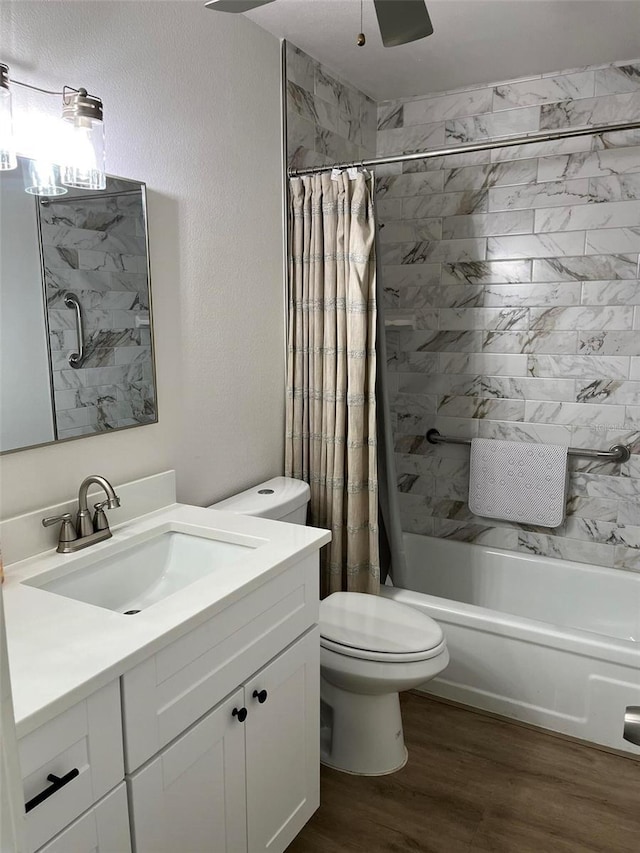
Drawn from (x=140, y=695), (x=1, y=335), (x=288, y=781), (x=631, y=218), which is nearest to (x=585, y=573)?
(x=631, y=218)

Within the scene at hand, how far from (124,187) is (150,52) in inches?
16.8

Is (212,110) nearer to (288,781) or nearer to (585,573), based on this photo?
(288,781)

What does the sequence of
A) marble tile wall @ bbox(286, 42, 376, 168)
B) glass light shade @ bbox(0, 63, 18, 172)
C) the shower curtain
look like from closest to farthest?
glass light shade @ bbox(0, 63, 18, 172)
the shower curtain
marble tile wall @ bbox(286, 42, 376, 168)

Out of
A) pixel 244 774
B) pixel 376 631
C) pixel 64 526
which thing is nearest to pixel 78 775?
pixel 244 774

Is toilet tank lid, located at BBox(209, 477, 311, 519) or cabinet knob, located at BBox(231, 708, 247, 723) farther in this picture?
toilet tank lid, located at BBox(209, 477, 311, 519)

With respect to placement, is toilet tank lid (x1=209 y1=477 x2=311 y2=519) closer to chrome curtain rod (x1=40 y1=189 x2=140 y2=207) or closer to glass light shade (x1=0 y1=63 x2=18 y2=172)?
chrome curtain rod (x1=40 y1=189 x2=140 y2=207)

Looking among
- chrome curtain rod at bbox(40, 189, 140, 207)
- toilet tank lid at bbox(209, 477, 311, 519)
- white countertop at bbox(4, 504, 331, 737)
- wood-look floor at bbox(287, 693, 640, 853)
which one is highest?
chrome curtain rod at bbox(40, 189, 140, 207)

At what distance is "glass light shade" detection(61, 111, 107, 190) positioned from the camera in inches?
62.9

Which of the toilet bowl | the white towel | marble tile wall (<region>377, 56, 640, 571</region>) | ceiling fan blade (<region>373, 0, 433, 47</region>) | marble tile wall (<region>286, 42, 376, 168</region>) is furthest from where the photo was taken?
the white towel

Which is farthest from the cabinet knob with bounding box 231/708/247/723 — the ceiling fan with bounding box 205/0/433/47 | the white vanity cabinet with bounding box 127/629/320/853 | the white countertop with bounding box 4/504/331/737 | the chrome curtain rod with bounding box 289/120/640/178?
the chrome curtain rod with bounding box 289/120/640/178

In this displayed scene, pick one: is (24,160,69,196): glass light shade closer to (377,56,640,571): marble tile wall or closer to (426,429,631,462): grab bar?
(377,56,640,571): marble tile wall

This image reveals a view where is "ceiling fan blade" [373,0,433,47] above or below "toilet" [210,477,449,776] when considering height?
above

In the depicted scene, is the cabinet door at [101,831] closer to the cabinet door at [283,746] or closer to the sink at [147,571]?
the cabinet door at [283,746]

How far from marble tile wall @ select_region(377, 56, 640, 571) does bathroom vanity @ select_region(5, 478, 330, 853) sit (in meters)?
1.62
